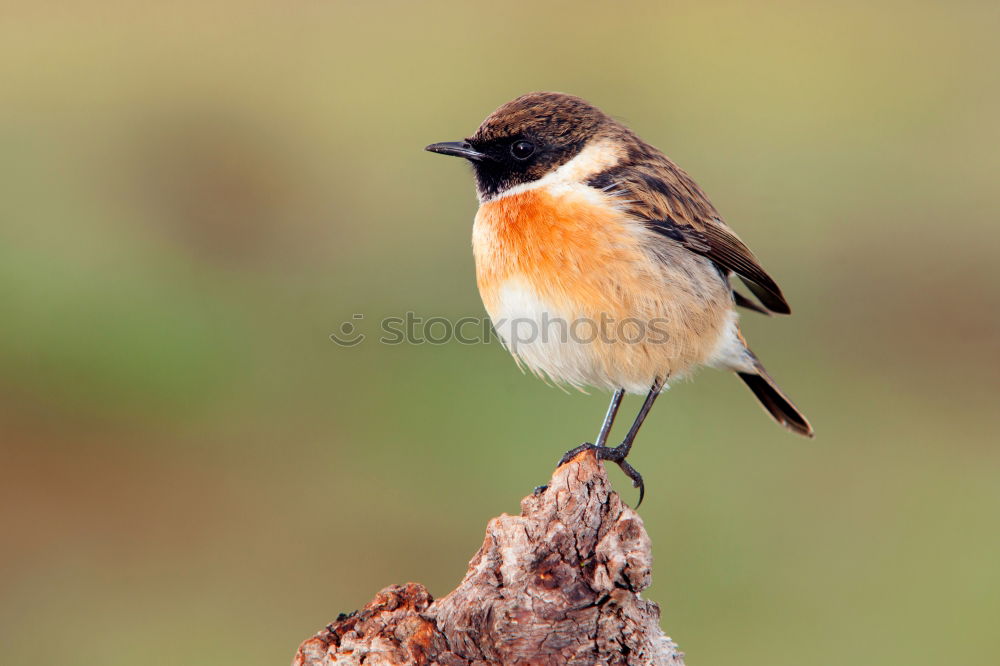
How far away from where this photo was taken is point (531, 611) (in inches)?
159

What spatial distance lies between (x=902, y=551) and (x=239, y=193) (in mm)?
8991

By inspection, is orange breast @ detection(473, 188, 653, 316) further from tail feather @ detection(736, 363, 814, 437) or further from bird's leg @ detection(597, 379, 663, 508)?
tail feather @ detection(736, 363, 814, 437)

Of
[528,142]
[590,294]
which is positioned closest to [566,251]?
[590,294]

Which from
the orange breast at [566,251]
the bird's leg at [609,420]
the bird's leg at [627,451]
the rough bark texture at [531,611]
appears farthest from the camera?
the bird's leg at [609,420]

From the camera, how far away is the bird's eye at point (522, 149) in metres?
5.95

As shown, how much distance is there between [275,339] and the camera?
430 inches

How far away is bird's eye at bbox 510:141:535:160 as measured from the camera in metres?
5.95

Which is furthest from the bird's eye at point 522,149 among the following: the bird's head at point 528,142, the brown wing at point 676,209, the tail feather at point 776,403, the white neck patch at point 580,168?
the tail feather at point 776,403

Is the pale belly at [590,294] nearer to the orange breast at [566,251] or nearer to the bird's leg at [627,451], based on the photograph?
the orange breast at [566,251]

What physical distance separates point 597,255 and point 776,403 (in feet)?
6.88

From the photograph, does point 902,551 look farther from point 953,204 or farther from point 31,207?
point 31,207

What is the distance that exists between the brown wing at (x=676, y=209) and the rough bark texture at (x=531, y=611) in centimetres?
217

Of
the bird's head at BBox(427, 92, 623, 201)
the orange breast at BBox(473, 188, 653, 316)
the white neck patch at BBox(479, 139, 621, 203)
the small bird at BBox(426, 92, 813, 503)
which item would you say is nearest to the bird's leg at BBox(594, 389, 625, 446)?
the small bird at BBox(426, 92, 813, 503)

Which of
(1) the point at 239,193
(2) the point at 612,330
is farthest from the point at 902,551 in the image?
(1) the point at 239,193
